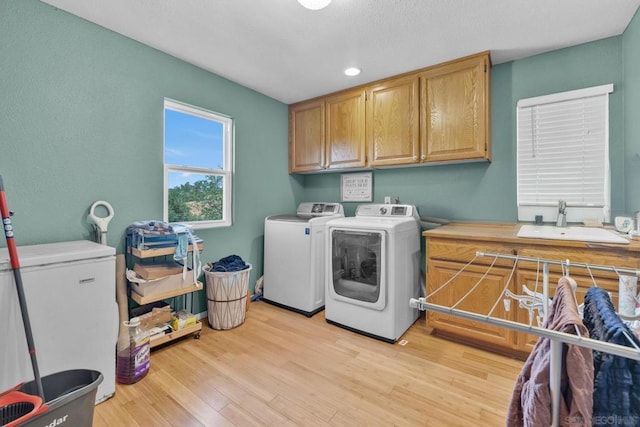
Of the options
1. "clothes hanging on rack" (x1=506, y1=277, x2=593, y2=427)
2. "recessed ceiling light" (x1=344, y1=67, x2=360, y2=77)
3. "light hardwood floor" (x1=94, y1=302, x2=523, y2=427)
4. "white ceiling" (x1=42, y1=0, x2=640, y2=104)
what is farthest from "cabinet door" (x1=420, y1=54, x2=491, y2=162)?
"clothes hanging on rack" (x1=506, y1=277, x2=593, y2=427)

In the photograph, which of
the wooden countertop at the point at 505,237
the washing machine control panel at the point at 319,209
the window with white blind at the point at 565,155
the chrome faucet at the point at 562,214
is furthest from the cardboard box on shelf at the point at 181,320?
the chrome faucet at the point at 562,214

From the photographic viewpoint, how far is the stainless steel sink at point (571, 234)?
1715 millimetres

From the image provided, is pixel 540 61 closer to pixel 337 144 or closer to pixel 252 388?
pixel 337 144

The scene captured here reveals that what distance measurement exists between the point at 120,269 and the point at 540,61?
378cm

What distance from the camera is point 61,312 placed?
146cm

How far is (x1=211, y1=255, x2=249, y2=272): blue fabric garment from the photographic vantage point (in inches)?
102

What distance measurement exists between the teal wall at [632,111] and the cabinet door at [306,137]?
8.30 feet

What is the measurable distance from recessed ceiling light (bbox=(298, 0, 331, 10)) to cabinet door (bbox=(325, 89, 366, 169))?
4.32 feet

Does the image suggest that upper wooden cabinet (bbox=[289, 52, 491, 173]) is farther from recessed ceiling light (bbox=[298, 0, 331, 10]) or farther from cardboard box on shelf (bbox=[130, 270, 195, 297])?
cardboard box on shelf (bbox=[130, 270, 195, 297])

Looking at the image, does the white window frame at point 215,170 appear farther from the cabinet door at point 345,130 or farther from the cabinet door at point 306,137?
the cabinet door at point 345,130

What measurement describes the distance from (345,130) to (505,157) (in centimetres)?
158

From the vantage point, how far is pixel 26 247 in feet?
5.41

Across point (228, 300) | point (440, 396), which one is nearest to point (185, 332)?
point (228, 300)

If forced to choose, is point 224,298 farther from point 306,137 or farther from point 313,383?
point 306,137
